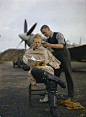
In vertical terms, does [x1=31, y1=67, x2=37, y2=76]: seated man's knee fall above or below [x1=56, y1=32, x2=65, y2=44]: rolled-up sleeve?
below

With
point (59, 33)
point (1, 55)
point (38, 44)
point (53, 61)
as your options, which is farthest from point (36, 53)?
point (1, 55)

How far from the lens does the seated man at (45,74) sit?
205 cm

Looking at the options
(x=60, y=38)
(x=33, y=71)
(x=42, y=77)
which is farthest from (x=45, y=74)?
(x=60, y=38)

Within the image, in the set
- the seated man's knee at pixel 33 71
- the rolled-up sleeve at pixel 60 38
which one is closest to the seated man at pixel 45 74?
the seated man's knee at pixel 33 71

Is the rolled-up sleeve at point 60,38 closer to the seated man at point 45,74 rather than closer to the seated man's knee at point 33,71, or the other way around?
the seated man at point 45,74

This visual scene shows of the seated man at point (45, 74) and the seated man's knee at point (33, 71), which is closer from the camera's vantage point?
the seated man at point (45, 74)

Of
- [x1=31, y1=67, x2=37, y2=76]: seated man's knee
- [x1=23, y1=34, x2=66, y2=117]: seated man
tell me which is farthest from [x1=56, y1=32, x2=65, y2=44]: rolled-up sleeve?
[x1=31, y1=67, x2=37, y2=76]: seated man's knee

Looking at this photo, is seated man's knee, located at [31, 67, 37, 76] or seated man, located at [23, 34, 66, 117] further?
seated man's knee, located at [31, 67, 37, 76]

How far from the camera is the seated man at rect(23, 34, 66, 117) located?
80.6 inches

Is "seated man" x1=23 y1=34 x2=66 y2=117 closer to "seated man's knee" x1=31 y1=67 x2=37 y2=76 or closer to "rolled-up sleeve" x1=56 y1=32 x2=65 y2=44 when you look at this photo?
"seated man's knee" x1=31 y1=67 x2=37 y2=76

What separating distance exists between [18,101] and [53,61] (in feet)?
4.63

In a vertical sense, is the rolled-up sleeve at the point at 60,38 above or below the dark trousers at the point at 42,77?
above

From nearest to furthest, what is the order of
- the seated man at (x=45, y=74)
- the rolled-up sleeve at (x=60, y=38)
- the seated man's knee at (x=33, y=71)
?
the seated man at (x=45, y=74) → the seated man's knee at (x=33, y=71) → the rolled-up sleeve at (x=60, y=38)

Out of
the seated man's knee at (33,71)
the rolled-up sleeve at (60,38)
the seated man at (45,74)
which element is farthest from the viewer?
the rolled-up sleeve at (60,38)
